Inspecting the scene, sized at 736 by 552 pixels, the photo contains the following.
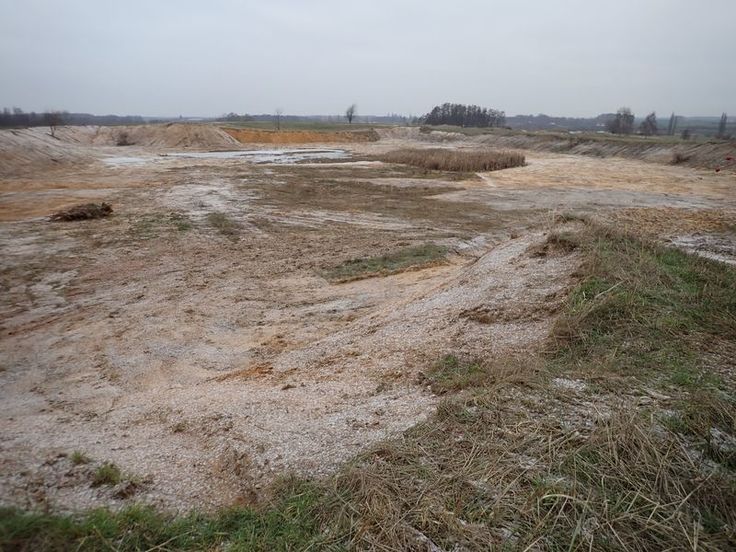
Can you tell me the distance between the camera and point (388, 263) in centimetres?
1085

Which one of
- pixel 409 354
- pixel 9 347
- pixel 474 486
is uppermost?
pixel 474 486

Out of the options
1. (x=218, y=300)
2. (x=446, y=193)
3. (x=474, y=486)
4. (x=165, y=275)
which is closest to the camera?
(x=474, y=486)

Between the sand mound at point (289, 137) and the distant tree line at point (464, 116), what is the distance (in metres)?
37.5

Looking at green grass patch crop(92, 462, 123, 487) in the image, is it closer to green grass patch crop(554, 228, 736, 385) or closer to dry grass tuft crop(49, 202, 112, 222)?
green grass patch crop(554, 228, 736, 385)

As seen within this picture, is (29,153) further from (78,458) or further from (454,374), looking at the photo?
(454,374)

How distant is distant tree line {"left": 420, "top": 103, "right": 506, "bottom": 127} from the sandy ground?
78.6 meters

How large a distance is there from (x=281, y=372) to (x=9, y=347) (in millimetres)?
4614

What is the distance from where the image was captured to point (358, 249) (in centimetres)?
1220

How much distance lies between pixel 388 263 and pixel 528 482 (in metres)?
7.99

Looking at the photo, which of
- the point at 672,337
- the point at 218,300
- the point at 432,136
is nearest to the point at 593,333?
the point at 672,337

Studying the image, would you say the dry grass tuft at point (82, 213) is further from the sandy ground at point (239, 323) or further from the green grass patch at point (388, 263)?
the green grass patch at point (388, 263)

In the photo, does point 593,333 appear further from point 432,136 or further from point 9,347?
point 432,136

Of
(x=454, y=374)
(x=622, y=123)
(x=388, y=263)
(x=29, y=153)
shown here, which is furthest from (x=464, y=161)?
(x=622, y=123)

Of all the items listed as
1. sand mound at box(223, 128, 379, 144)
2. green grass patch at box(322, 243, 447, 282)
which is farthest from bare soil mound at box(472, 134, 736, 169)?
green grass patch at box(322, 243, 447, 282)
